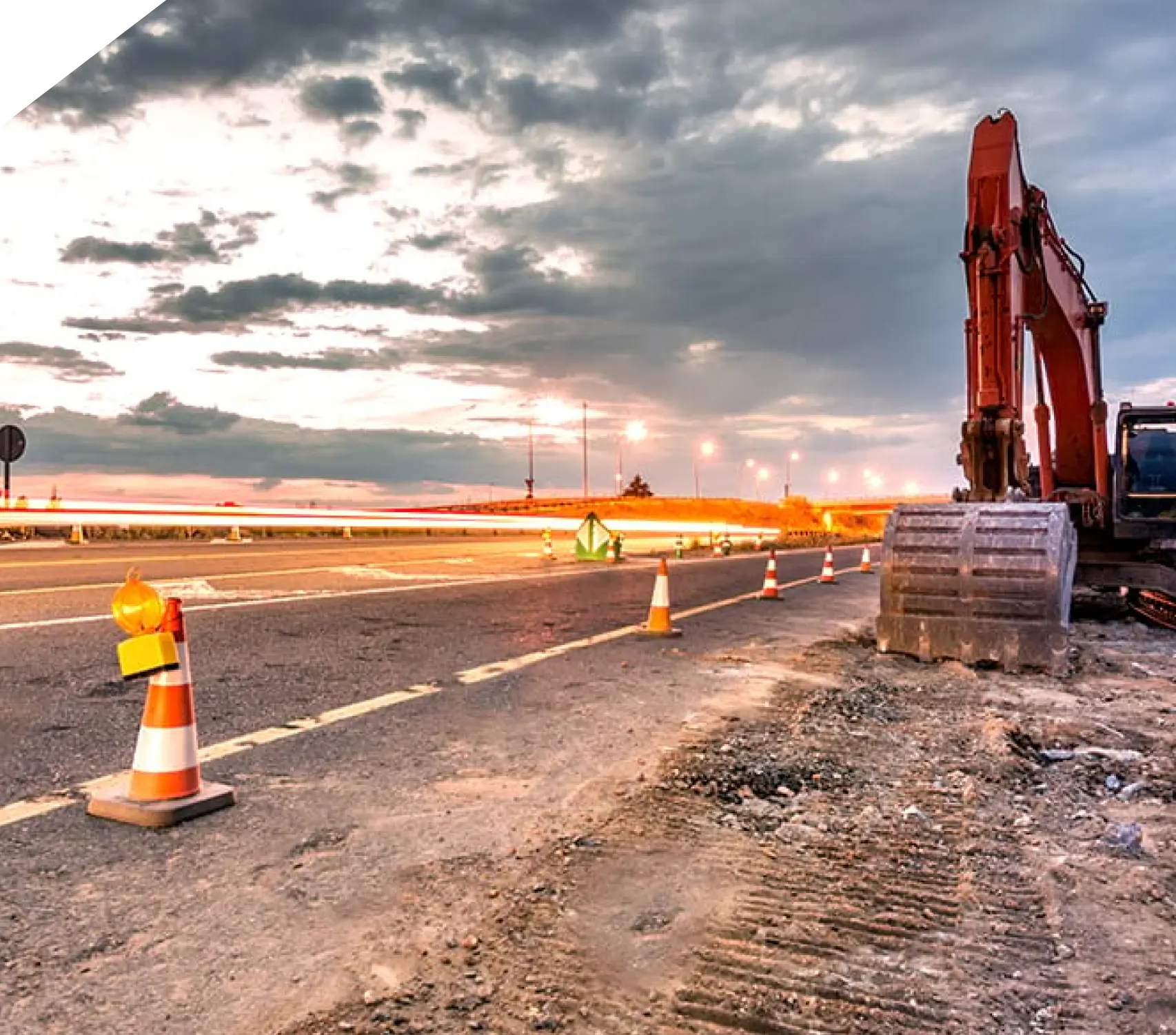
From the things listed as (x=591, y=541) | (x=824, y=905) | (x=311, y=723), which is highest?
(x=591, y=541)

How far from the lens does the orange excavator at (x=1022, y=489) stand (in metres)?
8.87

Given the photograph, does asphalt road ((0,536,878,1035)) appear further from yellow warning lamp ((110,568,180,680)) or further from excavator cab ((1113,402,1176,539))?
excavator cab ((1113,402,1176,539))

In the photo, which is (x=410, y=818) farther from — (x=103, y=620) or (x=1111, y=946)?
(x=103, y=620)

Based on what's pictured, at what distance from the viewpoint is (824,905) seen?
3.41 m

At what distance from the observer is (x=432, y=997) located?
2.71 meters

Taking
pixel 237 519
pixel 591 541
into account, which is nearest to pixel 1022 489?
pixel 591 541

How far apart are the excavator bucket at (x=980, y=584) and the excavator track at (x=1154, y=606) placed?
4.94 meters

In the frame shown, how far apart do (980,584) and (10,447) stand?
35114 millimetres

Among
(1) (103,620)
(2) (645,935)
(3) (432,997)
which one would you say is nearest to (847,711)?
(2) (645,935)

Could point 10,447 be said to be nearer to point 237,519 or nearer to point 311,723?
point 237,519

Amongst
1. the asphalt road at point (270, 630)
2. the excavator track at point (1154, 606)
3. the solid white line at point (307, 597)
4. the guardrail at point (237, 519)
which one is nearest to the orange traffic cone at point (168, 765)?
the asphalt road at point (270, 630)

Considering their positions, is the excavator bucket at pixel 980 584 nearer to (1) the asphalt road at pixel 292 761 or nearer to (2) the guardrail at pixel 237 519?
(1) the asphalt road at pixel 292 761

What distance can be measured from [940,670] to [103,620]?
28.0 ft

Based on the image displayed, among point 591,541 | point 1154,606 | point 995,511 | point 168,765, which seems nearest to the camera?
point 168,765
